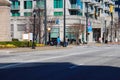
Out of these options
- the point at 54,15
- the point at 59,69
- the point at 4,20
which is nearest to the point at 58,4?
the point at 54,15

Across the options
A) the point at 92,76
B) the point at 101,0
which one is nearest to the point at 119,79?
the point at 92,76

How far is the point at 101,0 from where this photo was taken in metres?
130

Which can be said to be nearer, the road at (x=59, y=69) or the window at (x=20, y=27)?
the road at (x=59, y=69)

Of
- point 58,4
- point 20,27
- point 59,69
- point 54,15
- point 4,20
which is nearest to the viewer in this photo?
point 59,69

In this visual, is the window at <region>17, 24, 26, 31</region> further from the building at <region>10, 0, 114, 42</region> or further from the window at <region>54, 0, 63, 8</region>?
the window at <region>54, 0, 63, 8</region>

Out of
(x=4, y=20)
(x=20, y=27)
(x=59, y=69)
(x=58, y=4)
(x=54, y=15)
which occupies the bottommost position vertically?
(x=59, y=69)

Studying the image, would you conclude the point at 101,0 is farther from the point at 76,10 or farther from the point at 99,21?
the point at 76,10

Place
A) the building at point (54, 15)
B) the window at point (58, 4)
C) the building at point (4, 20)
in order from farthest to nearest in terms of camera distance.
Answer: the window at point (58, 4) < the building at point (54, 15) < the building at point (4, 20)

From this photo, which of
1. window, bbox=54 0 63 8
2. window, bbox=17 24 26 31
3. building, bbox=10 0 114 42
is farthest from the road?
window, bbox=54 0 63 8

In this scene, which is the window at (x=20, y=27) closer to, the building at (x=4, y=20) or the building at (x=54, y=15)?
the building at (x=54, y=15)

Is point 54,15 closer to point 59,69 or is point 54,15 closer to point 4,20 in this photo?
point 4,20

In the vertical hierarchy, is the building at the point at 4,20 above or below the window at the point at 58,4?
below

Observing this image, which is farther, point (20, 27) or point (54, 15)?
point (20, 27)

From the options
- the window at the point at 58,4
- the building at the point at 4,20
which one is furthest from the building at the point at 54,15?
the building at the point at 4,20
